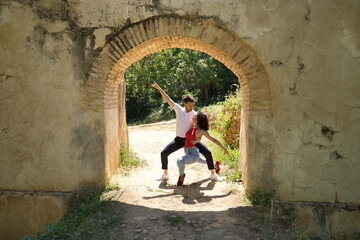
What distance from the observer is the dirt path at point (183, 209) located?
3480 millimetres

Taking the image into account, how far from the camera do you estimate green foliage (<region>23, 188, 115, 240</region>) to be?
3.34 meters

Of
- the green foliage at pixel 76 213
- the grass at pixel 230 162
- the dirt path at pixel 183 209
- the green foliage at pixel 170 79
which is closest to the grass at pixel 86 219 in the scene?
the green foliage at pixel 76 213

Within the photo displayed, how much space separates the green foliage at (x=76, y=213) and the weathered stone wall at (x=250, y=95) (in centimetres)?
23

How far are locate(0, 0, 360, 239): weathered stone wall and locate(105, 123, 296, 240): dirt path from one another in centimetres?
52

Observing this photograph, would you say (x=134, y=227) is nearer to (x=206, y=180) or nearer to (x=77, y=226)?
(x=77, y=226)

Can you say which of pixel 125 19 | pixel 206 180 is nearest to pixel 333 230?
pixel 206 180

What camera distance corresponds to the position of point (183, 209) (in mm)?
4051

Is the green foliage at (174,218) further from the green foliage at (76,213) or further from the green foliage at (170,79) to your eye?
the green foliage at (170,79)

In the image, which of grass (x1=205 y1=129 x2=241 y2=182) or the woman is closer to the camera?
the woman

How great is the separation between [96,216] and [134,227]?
2.11ft

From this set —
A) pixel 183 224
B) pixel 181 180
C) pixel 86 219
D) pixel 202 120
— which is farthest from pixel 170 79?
pixel 183 224

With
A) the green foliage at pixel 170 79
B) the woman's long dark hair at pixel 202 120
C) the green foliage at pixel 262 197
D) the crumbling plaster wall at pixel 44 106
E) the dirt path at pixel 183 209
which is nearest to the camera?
the dirt path at pixel 183 209

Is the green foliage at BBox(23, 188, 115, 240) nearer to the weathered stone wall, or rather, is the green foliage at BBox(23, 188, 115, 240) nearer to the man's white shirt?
the weathered stone wall

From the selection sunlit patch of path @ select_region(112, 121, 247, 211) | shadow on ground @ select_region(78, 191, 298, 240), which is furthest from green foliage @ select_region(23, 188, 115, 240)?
sunlit patch of path @ select_region(112, 121, 247, 211)
